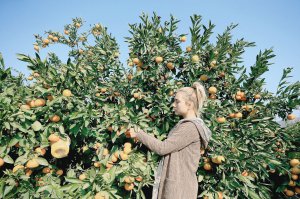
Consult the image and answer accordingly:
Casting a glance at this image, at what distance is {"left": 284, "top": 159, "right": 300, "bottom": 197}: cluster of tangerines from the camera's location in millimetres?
2568

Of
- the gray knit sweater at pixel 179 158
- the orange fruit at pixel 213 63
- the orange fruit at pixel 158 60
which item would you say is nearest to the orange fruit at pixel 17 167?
the gray knit sweater at pixel 179 158

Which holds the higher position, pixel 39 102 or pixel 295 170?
pixel 39 102

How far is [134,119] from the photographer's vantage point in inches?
79.4

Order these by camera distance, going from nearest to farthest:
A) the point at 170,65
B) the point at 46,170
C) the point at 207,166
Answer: the point at 46,170
the point at 207,166
the point at 170,65

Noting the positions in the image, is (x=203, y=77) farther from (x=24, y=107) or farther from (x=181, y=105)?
(x=24, y=107)

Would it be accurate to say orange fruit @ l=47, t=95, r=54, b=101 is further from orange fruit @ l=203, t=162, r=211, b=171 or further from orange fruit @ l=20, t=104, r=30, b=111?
orange fruit @ l=203, t=162, r=211, b=171

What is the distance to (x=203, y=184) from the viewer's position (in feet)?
7.68

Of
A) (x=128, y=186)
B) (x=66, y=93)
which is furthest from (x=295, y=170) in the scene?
(x=66, y=93)

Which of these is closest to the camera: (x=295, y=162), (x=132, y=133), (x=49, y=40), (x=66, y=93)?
(x=66, y=93)

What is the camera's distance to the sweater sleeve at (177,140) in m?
1.71

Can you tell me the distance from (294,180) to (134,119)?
→ 2.08 m

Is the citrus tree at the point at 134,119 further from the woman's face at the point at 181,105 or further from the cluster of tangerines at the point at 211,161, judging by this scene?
the woman's face at the point at 181,105

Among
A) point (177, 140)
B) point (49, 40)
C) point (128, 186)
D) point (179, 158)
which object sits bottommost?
point (128, 186)

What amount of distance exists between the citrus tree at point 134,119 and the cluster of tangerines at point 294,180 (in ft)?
0.05
